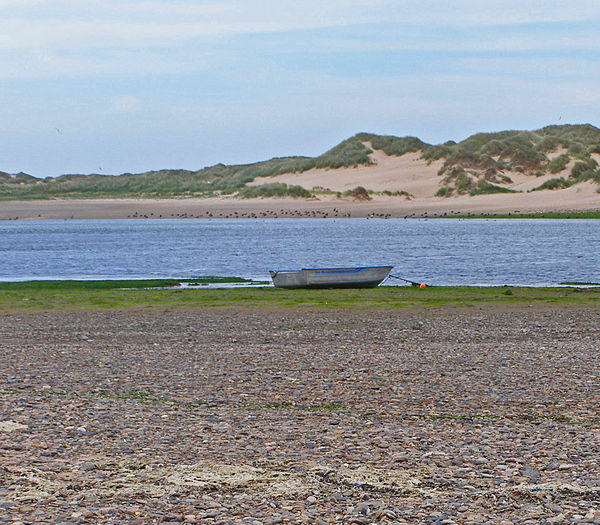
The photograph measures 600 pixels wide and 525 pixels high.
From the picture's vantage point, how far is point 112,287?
3091 centimetres

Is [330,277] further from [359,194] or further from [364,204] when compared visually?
[359,194]

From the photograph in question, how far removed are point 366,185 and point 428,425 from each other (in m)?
128

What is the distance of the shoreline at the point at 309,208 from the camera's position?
339 ft

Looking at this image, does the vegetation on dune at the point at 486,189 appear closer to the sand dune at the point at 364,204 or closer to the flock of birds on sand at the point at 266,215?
the sand dune at the point at 364,204

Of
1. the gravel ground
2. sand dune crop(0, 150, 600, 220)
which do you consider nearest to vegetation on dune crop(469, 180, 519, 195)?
sand dune crop(0, 150, 600, 220)

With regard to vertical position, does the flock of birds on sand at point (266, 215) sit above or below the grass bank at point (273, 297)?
above

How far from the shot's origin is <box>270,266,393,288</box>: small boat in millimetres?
29438

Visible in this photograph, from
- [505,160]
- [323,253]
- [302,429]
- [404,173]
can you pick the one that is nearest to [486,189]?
[404,173]

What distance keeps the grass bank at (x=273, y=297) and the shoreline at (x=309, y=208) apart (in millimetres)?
72464

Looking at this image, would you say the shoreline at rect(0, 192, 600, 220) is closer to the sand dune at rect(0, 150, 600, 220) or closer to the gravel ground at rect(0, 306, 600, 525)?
the sand dune at rect(0, 150, 600, 220)

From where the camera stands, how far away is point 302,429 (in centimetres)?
955

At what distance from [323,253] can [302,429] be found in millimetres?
42687

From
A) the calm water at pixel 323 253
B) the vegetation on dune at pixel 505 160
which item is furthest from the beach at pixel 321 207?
the calm water at pixel 323 253

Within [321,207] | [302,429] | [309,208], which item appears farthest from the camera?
[309,208]
